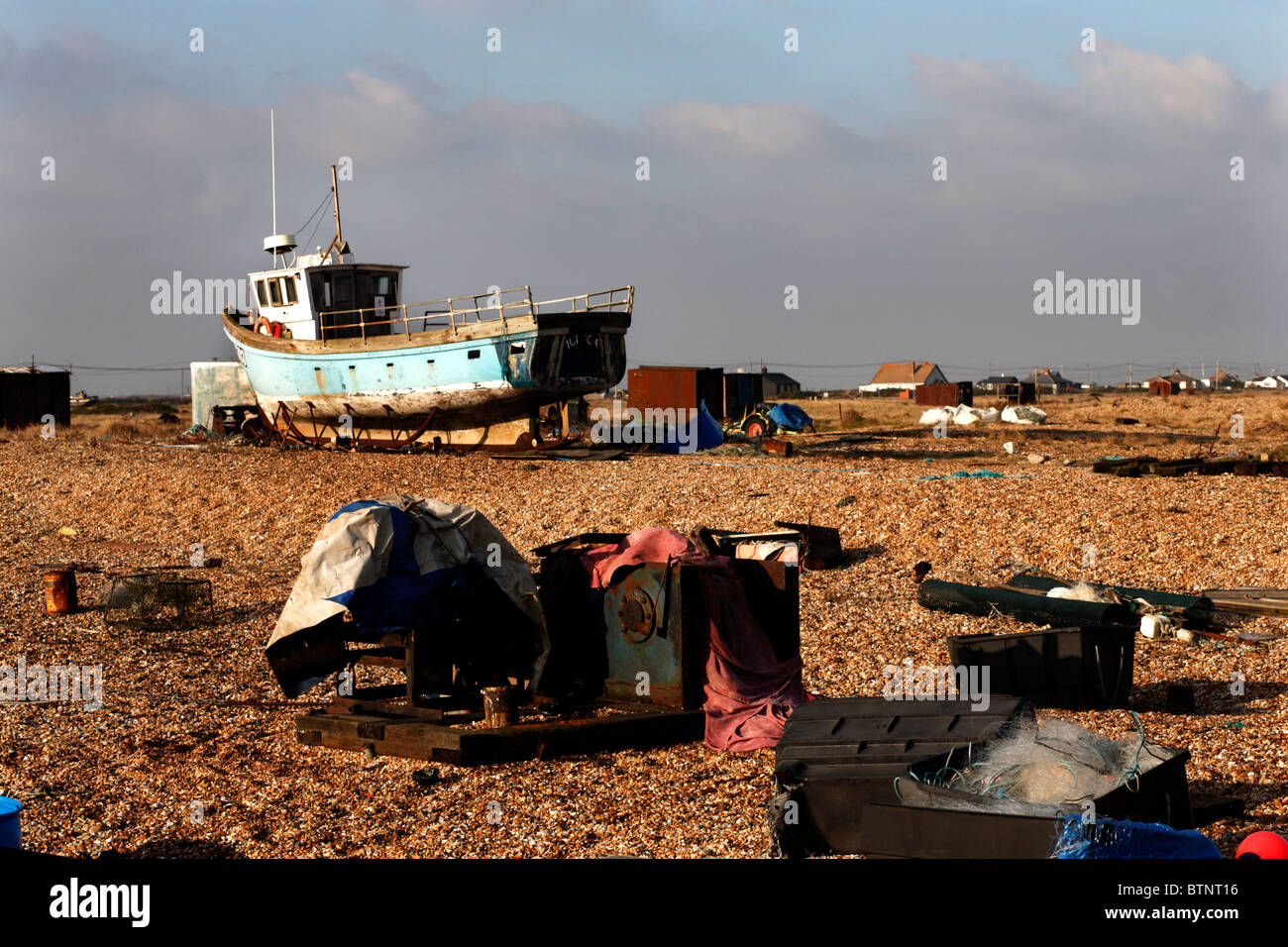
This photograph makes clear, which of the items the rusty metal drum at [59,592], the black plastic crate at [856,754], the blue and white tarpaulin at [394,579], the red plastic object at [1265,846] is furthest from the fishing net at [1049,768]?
the rusty metal drum at [59,592]

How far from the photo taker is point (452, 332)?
2777 cm

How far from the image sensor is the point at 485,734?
24.9ft

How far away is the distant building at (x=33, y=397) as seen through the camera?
38.3 meters

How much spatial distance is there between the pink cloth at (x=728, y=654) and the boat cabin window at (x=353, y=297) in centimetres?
Result: 2356

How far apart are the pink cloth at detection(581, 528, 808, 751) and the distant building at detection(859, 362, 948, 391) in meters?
109

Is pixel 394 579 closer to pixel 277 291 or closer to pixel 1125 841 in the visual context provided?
pixel 1125 841

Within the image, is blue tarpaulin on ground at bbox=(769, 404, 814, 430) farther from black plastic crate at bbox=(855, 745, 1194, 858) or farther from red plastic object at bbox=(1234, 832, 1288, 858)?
red plastic object at bbox=(1234, 832, 1288, 858)

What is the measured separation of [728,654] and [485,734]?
1.79 meters

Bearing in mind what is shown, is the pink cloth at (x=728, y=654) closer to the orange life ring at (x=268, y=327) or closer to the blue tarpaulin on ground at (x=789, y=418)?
the orange life ring at (x=268, y=327)

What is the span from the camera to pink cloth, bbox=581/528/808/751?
26.4 feet

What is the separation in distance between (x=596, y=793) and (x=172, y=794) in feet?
8.35

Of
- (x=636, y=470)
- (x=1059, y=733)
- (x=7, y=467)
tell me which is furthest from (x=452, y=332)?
(x=1059, y=733)

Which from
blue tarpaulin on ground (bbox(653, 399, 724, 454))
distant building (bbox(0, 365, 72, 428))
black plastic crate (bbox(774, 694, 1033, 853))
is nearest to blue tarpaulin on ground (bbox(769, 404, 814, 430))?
blue tarpaulin on ground (bbox(653, 399, 724, 454))
